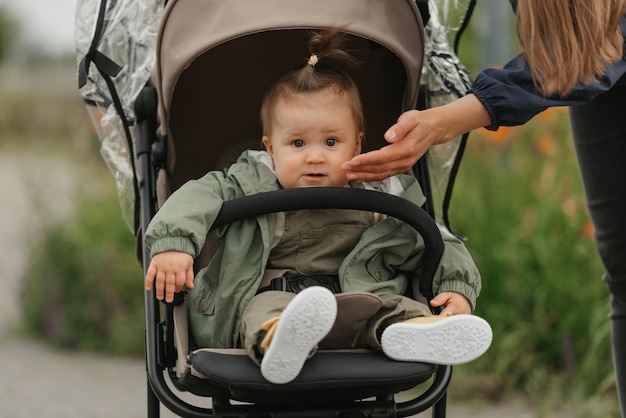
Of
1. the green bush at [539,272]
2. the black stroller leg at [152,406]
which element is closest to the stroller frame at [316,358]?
the black stroller leg at [152,406]

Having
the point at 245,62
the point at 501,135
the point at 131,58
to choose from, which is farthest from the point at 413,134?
the point at 501,135

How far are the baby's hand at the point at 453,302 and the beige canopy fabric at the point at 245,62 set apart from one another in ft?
2.21

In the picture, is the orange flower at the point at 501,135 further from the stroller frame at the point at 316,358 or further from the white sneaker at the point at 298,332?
the white sneaker at the point at 298,332

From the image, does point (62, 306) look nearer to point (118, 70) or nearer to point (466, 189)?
point (466, 189)

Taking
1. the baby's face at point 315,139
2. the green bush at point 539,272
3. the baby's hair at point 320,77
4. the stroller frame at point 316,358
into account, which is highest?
the baby's hair at point 320,77

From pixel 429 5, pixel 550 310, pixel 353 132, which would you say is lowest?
pixel 550 310

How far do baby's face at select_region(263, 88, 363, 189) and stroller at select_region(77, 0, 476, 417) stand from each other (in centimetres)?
19

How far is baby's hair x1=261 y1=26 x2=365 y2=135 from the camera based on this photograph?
9.12 ft

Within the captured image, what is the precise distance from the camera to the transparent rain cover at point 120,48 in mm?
3107

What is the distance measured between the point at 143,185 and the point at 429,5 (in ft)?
3.61

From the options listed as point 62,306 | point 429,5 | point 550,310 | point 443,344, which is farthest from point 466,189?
point 443,344

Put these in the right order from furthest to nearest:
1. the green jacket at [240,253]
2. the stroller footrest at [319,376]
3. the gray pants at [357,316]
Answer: the green jacket at [240,253] → the gray pants at [357,316] → the stroller footrest at [319,376]

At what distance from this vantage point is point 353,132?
2777 mm

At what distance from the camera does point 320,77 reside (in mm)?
2803
